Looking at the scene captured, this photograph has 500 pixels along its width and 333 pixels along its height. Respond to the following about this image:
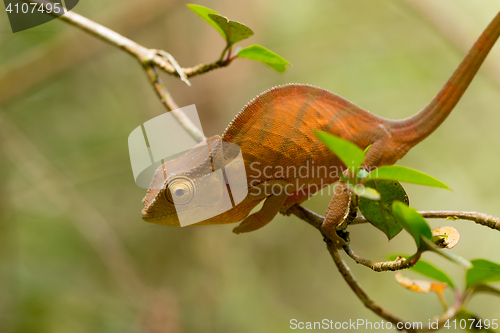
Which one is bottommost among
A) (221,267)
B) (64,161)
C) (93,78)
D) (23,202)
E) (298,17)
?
(221,267)

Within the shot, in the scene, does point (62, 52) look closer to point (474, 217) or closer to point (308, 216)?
point (308, 216)

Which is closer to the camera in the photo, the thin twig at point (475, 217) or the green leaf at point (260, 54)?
the thin twig at point (475, 217)

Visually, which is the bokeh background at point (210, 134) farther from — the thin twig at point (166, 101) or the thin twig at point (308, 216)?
the thin twig at point (308, 216)

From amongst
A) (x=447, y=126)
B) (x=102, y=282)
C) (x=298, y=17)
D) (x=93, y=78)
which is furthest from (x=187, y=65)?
(x=447, y=126)

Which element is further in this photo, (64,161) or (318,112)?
(64,161)

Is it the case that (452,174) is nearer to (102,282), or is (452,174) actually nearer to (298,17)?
(298,17)

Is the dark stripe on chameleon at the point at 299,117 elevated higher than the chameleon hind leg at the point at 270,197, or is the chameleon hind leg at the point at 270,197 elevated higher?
the dark stripe on chameleon at the point at 299,117

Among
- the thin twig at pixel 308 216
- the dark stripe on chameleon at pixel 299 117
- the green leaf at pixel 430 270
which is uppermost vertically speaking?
the dark stripe on chameleon at pixel 299 117

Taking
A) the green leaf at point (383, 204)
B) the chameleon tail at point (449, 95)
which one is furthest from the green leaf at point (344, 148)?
the chameleon tail at point (449, 95)

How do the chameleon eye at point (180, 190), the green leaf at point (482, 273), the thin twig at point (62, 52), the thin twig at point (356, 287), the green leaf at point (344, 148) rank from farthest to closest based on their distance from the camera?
the thin twig at point (62, 52), the chameleon eye at point (180, 190), the thin twig at point (356, 287), the green leaf at point (482, 273), the green leaf at point (344, 148)
